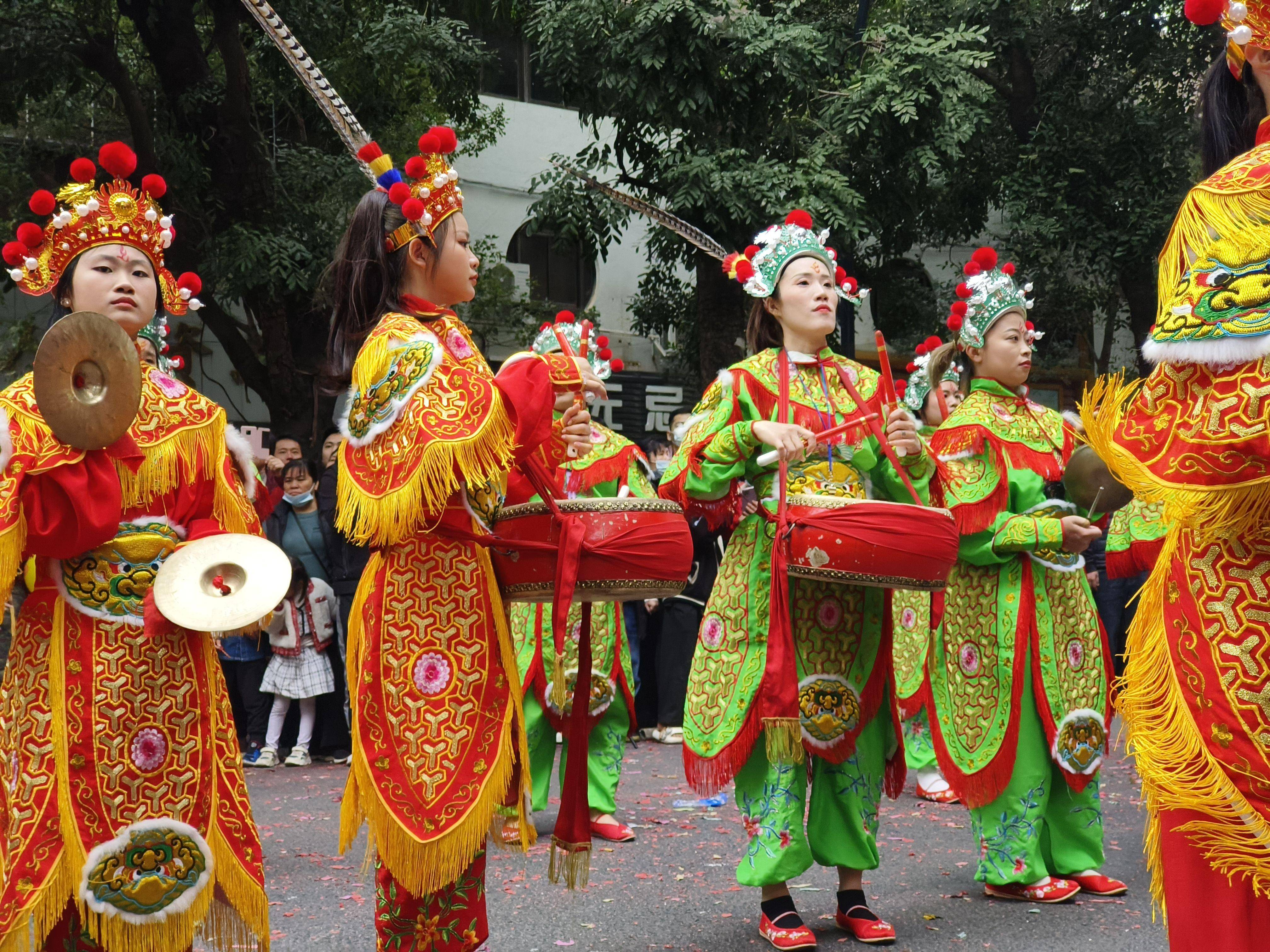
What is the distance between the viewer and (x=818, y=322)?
4473 mm

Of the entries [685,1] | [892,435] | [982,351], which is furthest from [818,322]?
[685,1]

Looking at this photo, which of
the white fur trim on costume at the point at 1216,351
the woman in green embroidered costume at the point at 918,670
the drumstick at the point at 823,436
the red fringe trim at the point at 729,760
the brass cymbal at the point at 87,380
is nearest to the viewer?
the white fur trim on costume at the point at 1216,351

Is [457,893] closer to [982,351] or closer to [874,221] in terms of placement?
[982,351]

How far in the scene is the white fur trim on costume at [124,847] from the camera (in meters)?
3.05

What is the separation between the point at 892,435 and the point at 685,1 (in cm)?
741

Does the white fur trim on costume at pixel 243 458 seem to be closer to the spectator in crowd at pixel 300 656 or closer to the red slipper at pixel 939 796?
the red slipper at pixel 939 796

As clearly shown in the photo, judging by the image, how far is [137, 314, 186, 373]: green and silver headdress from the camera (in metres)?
4.17

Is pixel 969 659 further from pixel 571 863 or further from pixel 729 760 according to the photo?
pixel 571 863

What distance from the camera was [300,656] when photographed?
828 centimetres

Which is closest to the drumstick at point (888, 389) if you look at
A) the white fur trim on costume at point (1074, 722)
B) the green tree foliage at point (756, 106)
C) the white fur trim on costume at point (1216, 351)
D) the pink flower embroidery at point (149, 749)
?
the white fur trim on costume at point (1074, 722)

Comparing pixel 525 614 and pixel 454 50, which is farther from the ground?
pixel 454 50

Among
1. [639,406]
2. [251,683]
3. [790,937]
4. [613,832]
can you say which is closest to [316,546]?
[251,683]

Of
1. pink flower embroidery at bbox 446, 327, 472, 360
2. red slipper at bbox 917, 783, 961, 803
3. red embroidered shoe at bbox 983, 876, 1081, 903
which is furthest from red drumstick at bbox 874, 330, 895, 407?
red slipper at bbox 917, 783, 961, 803

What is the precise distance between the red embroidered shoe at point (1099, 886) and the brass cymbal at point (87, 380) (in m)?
3.58
